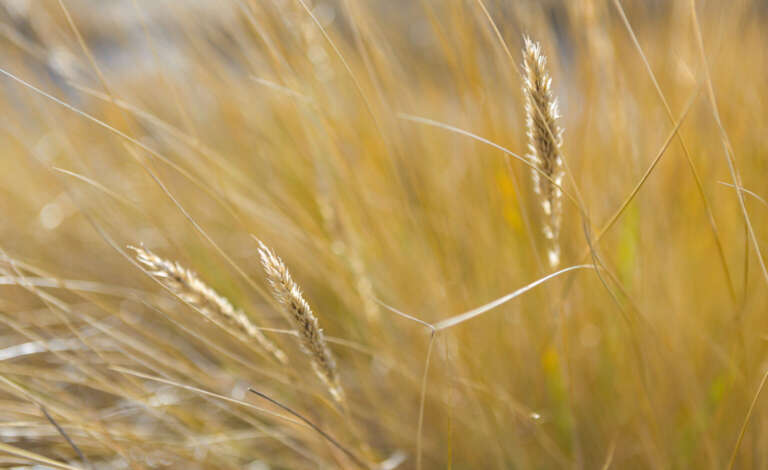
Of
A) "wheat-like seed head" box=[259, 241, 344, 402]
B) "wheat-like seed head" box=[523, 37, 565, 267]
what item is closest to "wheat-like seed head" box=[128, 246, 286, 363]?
"wheat-like seed head" box=[259, 241, 344, 402]

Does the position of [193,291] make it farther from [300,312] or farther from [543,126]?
[543,126]

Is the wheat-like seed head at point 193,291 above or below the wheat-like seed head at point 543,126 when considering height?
below

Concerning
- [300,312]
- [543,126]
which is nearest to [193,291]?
[300,312]

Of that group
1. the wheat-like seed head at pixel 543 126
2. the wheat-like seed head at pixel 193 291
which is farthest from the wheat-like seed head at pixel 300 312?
the wheat-like seed head at pixel 543 126

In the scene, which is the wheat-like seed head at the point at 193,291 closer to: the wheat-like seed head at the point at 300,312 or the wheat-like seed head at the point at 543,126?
the wheat-like seed head at the point at 300,312

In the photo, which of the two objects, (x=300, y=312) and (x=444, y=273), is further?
(x=444, y=273)

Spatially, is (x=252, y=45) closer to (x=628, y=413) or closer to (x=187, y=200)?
(x=187, y=200)
